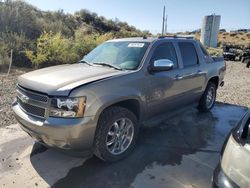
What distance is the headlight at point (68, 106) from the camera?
3283mm

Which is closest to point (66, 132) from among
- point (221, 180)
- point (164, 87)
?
point (221, 180)

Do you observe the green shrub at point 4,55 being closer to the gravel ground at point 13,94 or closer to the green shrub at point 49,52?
the gravel ground at point 13,94

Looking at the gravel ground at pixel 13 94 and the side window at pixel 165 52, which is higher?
the side window at pixel 165 52

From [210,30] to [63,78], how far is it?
1736 inches

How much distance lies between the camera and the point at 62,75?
12.7 feet

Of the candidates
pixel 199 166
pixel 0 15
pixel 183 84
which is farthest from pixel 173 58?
pixel 0 15

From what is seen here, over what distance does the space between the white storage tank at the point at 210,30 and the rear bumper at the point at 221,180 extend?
146ft

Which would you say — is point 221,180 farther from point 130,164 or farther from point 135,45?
point 135,45

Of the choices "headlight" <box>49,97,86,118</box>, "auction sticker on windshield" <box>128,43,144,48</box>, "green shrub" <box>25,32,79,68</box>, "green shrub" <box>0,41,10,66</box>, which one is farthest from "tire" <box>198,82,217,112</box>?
"green shrub" <box>0,41,10,66</box>

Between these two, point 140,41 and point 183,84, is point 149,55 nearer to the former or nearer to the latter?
point 140,41

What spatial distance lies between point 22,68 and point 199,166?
941 cm

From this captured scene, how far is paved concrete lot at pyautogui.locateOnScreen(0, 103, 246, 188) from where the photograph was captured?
3.54 meters

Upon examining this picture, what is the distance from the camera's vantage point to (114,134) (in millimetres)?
3977

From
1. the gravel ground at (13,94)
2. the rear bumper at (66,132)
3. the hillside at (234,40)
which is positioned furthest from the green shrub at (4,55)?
the hillside at (234,40)
